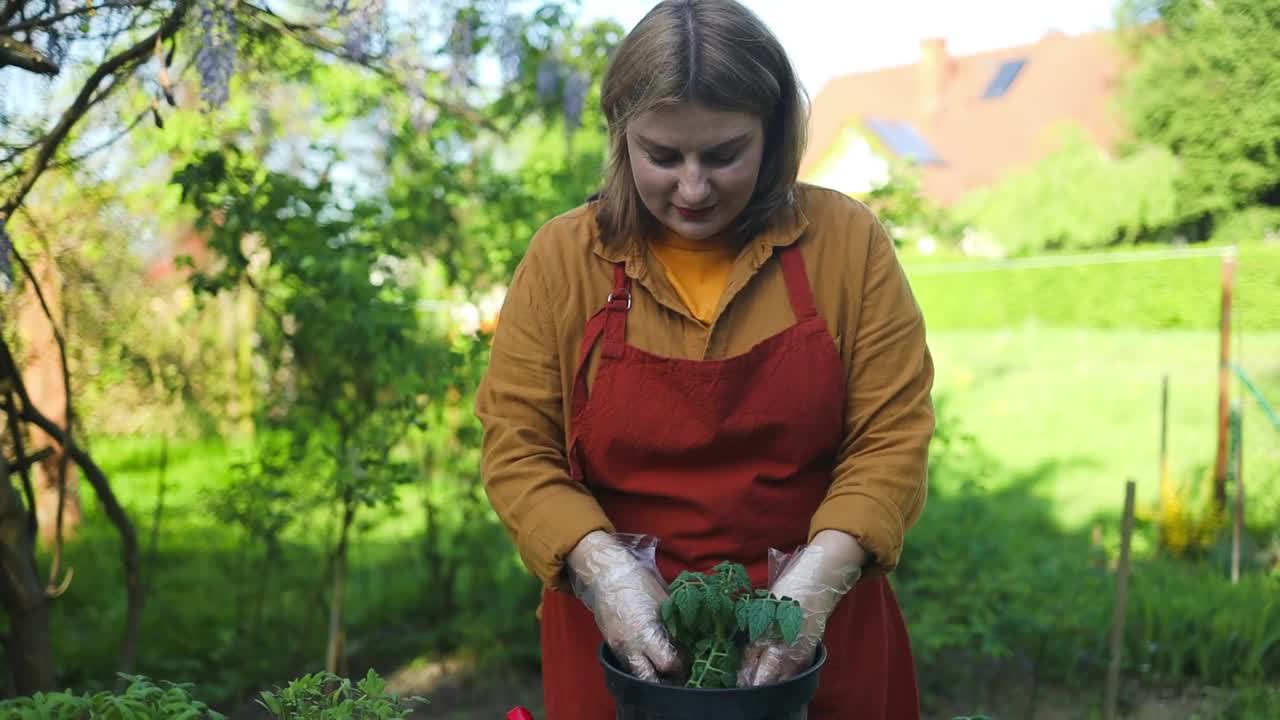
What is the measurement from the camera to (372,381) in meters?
3.98

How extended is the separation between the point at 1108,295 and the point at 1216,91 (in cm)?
1103

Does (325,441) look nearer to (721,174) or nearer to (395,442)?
(395,442)

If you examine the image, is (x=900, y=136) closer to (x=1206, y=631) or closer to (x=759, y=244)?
(x=1206, y=631)

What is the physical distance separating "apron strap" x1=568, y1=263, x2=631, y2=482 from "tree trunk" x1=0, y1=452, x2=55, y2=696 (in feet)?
4.59

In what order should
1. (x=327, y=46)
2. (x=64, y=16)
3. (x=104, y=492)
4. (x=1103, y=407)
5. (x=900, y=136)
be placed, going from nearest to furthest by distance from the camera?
(x=64, y=16), (x=104, y=492), (x=327, y=46), (x=1103, y=407), (x=900, y=136)

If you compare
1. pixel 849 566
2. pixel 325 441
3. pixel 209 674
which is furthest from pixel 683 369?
pixel 209 674

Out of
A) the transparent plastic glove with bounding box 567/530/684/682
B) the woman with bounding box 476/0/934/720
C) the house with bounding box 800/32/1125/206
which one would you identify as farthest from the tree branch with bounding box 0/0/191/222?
the house with bounding box 800/32/1125/206

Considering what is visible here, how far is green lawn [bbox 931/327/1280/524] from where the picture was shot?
20.6 ft

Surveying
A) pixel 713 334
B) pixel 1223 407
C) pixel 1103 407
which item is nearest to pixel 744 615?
pixel 713 334

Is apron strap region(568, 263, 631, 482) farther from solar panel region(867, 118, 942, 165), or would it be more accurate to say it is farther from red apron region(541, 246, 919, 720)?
solar panel region(867, 118, 942, 165)

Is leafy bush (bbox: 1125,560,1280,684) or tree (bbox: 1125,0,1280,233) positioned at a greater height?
tree (bbox: 1125,0,1280,233)

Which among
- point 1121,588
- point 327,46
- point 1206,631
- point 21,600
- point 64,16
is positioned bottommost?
point 1206,631

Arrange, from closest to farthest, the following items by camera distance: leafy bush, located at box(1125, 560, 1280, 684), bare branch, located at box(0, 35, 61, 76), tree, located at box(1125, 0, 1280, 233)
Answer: bare branch, located at box(0, 35, 61, 76), tree, located at box(1125, 0, 1280, 233), leafy bush, located at box(1125, 560, 1280, 684)

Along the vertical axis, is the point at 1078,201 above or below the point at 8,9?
above
